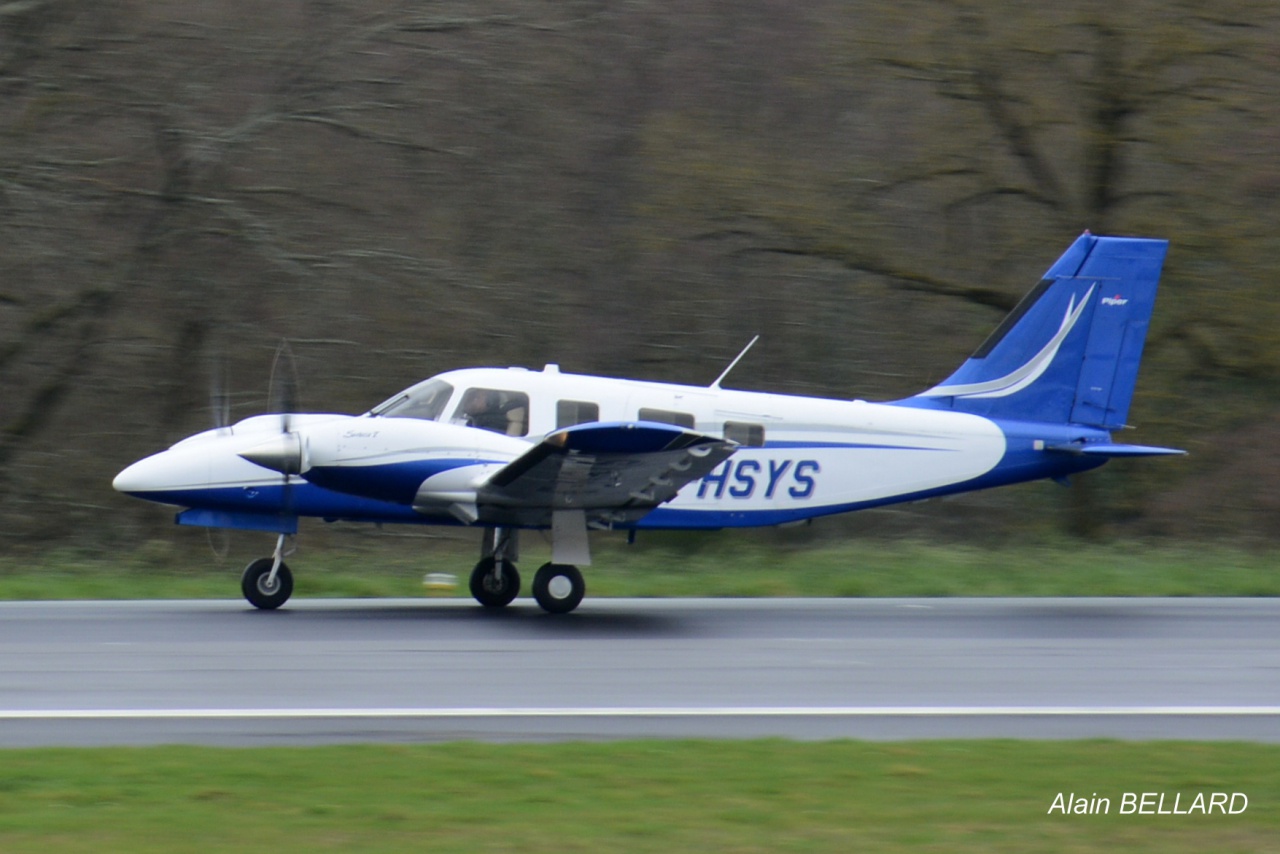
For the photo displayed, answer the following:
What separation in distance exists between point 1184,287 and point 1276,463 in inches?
102

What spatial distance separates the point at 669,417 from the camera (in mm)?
11961

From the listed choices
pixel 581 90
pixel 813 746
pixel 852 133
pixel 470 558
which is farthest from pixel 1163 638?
pixel 581 90

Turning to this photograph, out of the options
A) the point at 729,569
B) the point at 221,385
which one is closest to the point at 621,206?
the point at 221,385

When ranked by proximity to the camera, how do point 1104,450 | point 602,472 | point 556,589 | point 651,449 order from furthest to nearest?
1. point 1104,450
2. point 556,589
3. point 602,472
4. point 651,449

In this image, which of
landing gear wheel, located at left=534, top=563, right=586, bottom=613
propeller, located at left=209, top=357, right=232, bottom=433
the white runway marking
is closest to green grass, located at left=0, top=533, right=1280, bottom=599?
propeller, located at left=209, top=357, right=232, bottom=433

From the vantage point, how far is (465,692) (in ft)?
25.4

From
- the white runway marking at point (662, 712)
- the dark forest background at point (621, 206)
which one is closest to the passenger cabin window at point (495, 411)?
the white runway marking at point (662, 712)

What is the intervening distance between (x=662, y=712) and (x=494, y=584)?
4.79m

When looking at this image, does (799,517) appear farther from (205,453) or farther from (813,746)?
(813,746)

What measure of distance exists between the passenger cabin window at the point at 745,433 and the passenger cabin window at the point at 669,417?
1.08 ft

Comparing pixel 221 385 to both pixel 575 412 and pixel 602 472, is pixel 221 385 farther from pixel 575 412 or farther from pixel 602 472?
pixel 602 472

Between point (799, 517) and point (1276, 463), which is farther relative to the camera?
point (1276, 463)

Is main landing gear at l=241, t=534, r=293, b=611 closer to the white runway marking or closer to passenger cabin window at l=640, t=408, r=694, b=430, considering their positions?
passenger cabin window at l=640, t=408, r=694, b=430

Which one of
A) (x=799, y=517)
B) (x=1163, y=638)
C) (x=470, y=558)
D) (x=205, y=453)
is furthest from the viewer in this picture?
(x=470, y=558)
